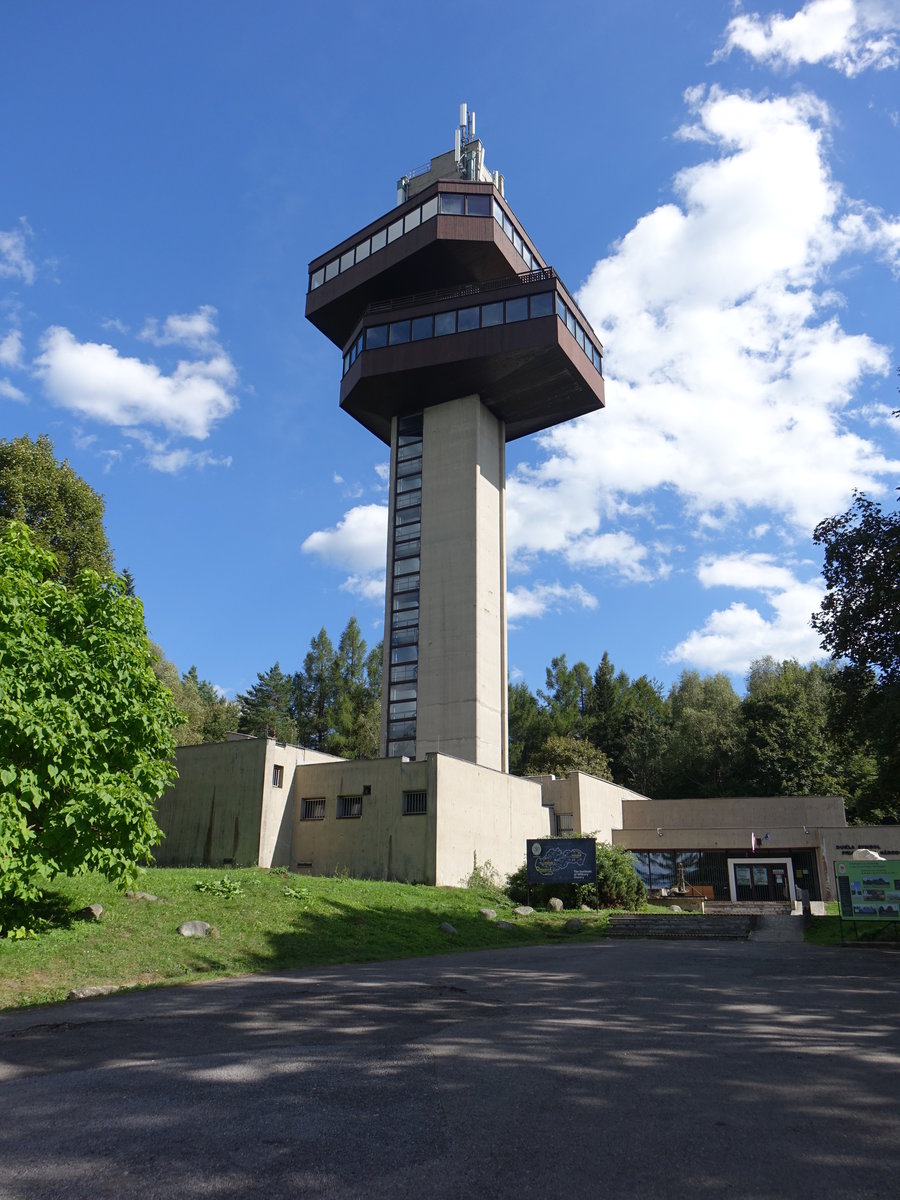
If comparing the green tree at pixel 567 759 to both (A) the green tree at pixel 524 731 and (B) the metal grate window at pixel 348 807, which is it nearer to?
(A) the green tree at pixel 524 731

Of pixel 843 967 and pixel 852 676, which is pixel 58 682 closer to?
pixel 843 967

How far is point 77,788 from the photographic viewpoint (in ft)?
45.2

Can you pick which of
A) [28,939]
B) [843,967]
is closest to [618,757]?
[843,967]

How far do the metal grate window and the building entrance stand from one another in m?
24.8

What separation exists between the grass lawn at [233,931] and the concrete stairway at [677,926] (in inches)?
54.7

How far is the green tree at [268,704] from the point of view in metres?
77.0

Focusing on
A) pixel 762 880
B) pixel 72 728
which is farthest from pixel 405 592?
pixel 72 728

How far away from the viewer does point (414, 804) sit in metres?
32.2

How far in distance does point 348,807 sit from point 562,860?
8999 mm

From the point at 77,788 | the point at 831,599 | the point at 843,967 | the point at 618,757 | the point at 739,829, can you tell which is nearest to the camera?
the point at 77,788

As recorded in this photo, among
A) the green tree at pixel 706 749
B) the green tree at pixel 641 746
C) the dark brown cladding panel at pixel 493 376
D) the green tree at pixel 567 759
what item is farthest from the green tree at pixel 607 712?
the dark brown cladding panel at pixel 493 376

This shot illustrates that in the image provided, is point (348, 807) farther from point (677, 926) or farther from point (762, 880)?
point (762, 880)

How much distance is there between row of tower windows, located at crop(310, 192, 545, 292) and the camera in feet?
168

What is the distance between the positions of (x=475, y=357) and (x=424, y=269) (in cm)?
858
